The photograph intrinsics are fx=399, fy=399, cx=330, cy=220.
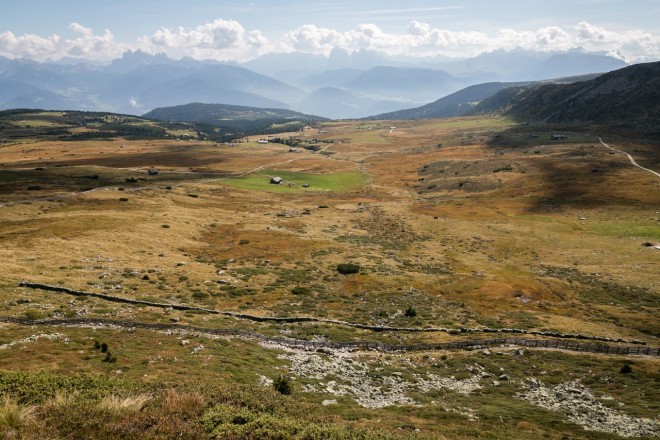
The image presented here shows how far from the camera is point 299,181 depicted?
167 m

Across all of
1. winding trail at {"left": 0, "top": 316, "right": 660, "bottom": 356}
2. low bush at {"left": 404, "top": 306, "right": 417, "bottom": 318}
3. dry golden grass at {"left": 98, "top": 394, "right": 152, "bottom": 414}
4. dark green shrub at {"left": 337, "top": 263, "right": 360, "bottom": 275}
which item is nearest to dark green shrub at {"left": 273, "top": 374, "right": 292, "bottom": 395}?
winding trail at {"left": 0, "top": 316, "right": 660, "bottom": 356}

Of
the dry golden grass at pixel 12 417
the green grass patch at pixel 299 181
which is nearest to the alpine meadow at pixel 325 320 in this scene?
the dry golden grass at pixel 12 417

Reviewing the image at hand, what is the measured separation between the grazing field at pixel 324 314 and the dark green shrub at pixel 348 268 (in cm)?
28

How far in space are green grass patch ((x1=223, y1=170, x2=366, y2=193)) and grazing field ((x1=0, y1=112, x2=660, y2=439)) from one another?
37.0m

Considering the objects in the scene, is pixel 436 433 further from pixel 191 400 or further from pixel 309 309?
pixel 309 309

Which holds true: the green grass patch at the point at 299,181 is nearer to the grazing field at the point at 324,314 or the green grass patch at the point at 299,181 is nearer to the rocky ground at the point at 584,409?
the grazing field at the point at 324,314

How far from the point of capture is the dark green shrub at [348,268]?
6009 centimetres

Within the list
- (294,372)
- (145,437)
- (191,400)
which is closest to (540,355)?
(294,372)

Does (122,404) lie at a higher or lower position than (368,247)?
higher

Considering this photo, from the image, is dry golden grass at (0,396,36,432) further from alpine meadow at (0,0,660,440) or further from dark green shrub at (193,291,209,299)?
dark green shrub at (193,291,209,299)

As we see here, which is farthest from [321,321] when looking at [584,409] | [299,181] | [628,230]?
[299,181]

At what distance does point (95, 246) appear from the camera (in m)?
59.8

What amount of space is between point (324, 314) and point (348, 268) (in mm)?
17341

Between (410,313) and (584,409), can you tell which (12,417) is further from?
(410,313)
